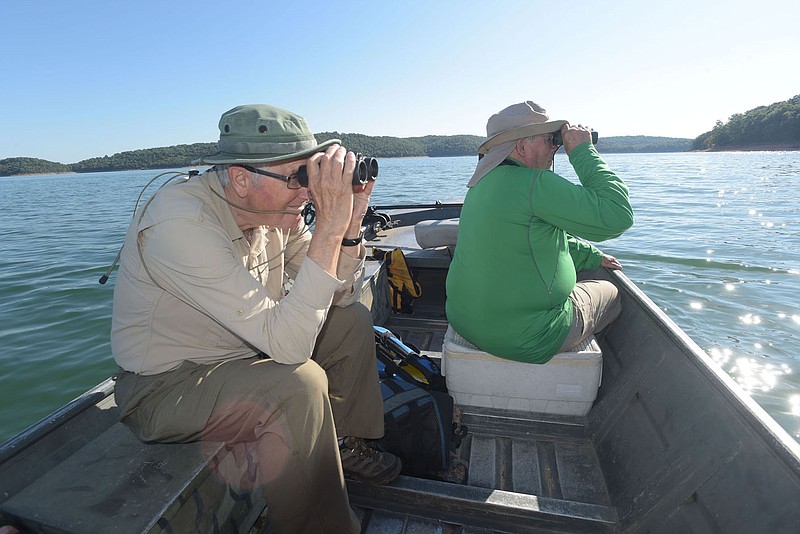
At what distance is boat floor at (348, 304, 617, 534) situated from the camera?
181 cm

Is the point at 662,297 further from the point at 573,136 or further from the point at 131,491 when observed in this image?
the point at 131,491

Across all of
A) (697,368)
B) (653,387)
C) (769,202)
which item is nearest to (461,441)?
(653,387)

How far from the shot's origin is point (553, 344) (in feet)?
7.29

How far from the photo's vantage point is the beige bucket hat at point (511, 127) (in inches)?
85.3

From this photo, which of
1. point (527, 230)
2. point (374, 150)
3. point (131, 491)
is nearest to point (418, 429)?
point (527, 230)

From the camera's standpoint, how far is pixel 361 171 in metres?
1.67

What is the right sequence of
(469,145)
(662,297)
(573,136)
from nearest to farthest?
(573,136), (662,297), (469,145)

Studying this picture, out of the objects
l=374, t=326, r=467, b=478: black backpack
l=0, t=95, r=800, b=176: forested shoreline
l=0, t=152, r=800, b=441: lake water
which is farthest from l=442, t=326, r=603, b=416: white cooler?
l=0, t=95, r=800, b=176: forested shoreline

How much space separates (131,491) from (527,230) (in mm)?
1825

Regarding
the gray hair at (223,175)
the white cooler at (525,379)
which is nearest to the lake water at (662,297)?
the white cooler at (525,379)

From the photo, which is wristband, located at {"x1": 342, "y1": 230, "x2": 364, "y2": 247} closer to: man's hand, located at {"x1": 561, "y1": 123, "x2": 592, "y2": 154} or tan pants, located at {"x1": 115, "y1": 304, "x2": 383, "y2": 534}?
tan pants, located at {"x1": 115, "y1": 304, "x2": 383, "y2": 534}

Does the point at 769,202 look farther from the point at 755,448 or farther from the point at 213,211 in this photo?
the point at 213,211

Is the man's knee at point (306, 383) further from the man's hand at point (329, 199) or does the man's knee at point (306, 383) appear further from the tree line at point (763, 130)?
the tree line at point (763, 130)

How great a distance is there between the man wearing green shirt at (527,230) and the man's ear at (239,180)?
1100mm
